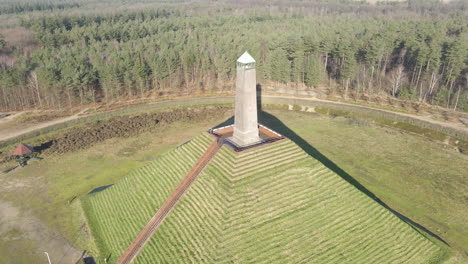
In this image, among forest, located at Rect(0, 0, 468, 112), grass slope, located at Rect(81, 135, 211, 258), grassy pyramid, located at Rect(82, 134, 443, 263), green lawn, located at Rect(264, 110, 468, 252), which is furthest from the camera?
forest, located at Rect(0, 0, 468, 112)

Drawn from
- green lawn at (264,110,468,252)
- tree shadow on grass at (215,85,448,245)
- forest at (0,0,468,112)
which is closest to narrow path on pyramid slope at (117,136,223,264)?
tree shadow on grass at (215,85,448,245)

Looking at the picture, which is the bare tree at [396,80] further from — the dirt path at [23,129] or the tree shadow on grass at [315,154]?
the dirt path at [23,129]

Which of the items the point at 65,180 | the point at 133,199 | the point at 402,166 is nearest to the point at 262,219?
the point at 133,199

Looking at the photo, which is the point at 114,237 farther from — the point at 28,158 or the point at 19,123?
the point at 19,123

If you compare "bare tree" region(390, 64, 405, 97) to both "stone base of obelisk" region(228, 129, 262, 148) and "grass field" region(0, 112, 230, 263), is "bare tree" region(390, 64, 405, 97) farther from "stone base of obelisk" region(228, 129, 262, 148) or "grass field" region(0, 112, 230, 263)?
"stone base of obelisk" region(228, 129, 262, 148)

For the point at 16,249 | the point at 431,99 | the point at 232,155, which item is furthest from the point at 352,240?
the point at 431,99

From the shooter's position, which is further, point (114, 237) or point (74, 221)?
point (74, 221)

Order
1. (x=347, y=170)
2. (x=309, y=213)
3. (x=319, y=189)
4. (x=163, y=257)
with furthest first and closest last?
(x=347, y=170)
(x=319, y=189)
(x=309, y=213)
(x=163, y=257)
